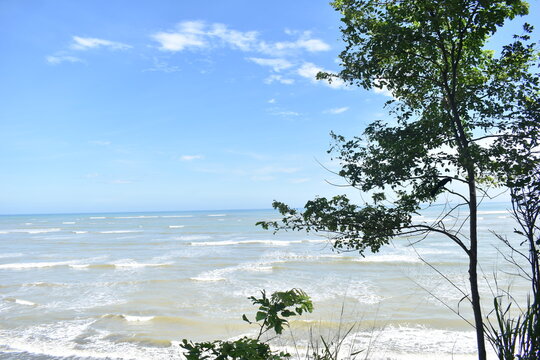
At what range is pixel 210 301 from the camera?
432 inches

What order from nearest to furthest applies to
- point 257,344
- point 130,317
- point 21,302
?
point 257,344, point 130,317, point 21,302

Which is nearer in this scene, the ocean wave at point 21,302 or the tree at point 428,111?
the tree at point 428,111

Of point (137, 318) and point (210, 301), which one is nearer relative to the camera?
point (137, 318)

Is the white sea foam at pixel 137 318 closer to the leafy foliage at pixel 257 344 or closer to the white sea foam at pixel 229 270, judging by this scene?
the white sea foam at pixel 229 270

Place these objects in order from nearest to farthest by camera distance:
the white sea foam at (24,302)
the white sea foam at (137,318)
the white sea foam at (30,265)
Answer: the white sea foam at (137,318), the white sea foam at (24,302), the white sea foam at (30,265)

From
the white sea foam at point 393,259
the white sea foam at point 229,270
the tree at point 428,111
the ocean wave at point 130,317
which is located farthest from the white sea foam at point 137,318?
the white sea foam at point 393,259

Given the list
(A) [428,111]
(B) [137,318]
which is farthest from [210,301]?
(A) [428,111]

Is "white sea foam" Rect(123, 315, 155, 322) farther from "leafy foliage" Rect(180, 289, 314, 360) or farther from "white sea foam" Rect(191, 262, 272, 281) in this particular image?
"leafy foliage" Rect(180, 289, 314, 360)

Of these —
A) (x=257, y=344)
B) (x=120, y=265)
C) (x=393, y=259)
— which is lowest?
(x=120, y=265)

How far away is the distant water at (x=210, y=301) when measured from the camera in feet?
24.9

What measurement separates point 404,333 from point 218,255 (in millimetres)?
14494

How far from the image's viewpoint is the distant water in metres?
7.58

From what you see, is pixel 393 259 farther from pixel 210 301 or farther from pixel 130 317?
pixel 130 317

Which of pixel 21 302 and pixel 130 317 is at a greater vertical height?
pixel 130 317
